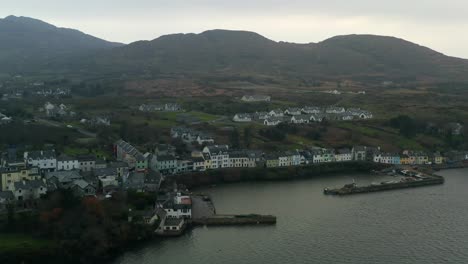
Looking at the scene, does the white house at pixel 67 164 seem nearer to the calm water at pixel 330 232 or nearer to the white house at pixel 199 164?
the white house at pixel 199 164

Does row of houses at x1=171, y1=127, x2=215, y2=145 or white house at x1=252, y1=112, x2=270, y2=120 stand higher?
white house at x1=252, y1=112, x2=270, y2=120

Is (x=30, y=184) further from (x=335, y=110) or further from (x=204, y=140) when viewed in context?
(x=335, y=110)

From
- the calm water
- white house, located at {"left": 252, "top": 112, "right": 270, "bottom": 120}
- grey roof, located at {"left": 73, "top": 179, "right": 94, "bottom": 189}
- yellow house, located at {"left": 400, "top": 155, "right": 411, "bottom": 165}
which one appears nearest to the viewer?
the calm water

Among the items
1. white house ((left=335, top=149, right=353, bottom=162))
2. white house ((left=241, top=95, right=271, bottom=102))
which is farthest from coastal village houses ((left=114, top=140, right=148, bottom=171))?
white house ((left=241, top=95, right=271, bottom=102))

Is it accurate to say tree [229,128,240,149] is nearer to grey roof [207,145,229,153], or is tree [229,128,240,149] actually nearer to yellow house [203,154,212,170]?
grey roof [207,145,229,153]

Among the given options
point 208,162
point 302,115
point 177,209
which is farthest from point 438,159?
point 177,209

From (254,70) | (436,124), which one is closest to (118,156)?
(436,124)

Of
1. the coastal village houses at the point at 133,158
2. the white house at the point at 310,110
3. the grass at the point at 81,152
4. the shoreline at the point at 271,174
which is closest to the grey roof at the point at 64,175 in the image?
the coastal village houses at the point at 133,158
